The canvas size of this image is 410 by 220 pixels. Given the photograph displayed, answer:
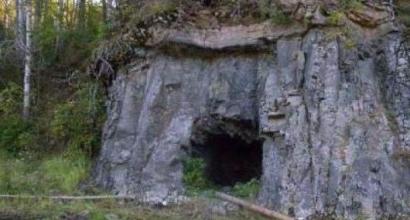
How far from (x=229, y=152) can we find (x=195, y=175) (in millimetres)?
1913

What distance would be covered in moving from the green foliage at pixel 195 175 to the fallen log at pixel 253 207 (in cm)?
60

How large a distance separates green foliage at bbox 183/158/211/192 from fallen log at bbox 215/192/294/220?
0.60 meters

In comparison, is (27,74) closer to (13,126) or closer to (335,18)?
(13,126)

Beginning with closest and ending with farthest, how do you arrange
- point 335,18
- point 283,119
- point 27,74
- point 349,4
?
1. point 335,18
2. point 283,119
3. point 349,4
4. point 27,74

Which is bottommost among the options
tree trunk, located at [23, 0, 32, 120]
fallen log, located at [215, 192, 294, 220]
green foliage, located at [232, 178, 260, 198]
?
fallen log, located at [215, 192, 294, 220]

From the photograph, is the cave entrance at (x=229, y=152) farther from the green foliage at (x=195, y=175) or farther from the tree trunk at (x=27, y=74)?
the tree trunk at (x=27, y=74)

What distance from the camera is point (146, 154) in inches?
443

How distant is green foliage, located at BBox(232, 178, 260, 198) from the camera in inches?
406

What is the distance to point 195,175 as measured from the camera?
1090cm

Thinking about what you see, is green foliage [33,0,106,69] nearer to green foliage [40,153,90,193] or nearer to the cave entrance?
green foliage [40,153,90,193]

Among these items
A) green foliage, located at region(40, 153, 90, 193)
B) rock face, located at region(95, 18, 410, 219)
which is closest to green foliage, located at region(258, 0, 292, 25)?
rock face, located at region(95, 18, 410, 219)

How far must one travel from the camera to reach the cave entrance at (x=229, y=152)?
11562 millimetres

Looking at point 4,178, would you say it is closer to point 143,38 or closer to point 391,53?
point 143,38

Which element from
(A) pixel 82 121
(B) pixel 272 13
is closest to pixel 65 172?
(A) pixel 82 121
